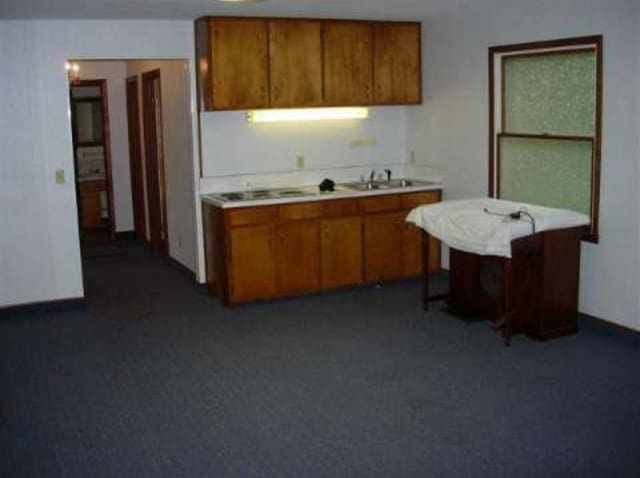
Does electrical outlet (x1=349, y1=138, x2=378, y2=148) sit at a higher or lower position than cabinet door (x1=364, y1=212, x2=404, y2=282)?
higher

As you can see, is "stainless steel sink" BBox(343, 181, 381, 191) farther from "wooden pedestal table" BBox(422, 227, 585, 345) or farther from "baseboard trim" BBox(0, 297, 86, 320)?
"baseboard trim" BBox(0, 297, 86, 320)

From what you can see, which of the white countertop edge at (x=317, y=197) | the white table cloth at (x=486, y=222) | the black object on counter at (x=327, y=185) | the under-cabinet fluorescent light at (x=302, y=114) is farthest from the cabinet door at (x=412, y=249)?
the under-cabinet fluorescent light at (x=302, y=114)

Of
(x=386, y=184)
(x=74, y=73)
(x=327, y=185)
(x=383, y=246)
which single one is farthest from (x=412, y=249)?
(x=74, y=73)

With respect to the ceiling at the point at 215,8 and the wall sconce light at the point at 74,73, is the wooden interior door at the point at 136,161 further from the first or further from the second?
the ceiling at the point at 215,8

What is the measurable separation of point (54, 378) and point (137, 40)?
2.89 m

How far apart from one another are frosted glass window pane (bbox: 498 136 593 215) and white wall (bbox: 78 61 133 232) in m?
4.98

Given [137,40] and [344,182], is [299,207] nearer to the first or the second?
[344,182]

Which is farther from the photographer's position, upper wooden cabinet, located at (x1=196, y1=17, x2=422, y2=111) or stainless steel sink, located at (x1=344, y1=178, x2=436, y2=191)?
stainless steel sink, located at (x1=344, y1=178, x2=436, y2=191)

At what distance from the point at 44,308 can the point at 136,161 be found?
318 cm

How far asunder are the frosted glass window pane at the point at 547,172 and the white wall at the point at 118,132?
16.3 ft

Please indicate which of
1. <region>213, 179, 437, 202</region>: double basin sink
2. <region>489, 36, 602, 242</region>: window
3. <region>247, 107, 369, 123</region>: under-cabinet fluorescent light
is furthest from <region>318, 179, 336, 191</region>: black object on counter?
<region>489, 36, 602, 242</region>: window

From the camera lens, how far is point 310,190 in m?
6.73

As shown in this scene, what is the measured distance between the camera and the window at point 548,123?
5285 mm

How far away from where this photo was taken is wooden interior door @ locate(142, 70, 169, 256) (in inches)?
308
